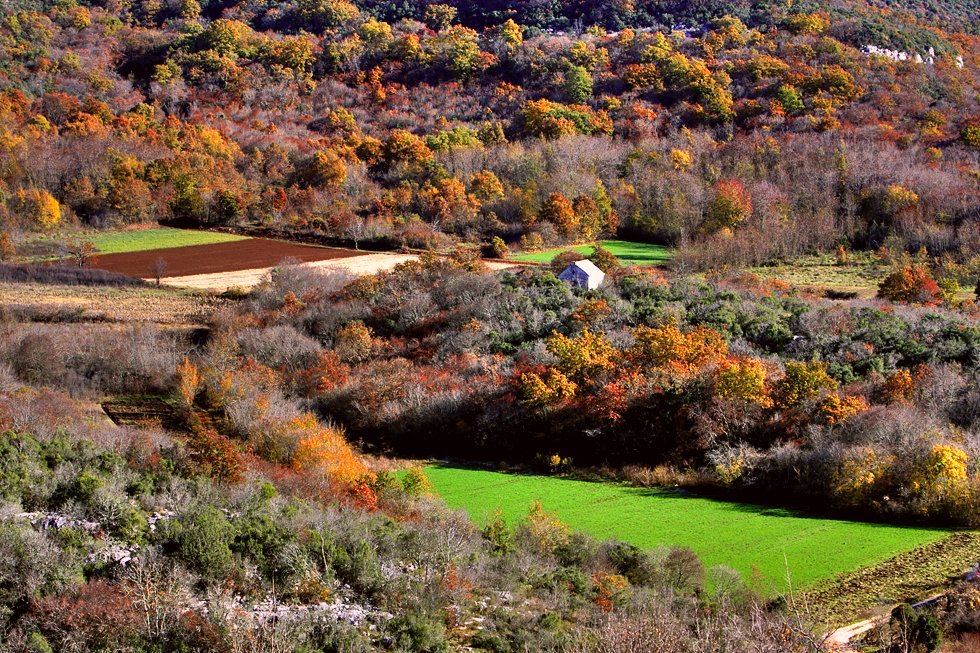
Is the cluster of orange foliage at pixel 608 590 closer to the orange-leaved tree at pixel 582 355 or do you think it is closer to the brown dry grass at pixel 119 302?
the orange-leaved tree at pixel 582 355

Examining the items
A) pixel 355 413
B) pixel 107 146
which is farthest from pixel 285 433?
pixel 107 146

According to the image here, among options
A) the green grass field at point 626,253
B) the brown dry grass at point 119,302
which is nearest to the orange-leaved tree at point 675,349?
the brown dry grass at point 119,302

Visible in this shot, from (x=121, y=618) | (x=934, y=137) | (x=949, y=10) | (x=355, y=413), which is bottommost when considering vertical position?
(x=355, y=413)

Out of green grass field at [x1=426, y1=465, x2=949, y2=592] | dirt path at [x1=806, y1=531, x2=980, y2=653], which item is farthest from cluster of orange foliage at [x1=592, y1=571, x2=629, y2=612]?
dirt path at [x1=806, y1=531, x2=980, y2=653]

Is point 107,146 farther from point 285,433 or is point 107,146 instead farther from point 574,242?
point 285,433

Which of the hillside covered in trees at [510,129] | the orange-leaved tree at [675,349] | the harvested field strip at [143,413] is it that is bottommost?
the harvested field strip at [143,413]

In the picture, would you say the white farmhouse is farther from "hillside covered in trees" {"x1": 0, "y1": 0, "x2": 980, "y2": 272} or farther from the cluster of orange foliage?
the cluster of orange foliage
